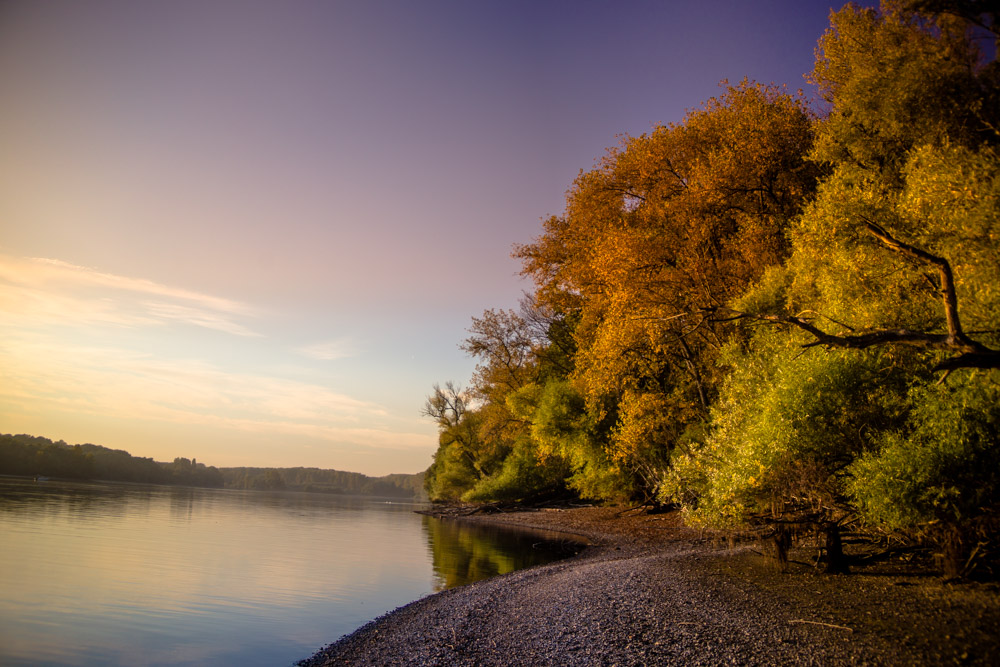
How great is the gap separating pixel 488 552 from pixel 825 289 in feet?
63.6

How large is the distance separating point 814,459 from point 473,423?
52272 millimetres

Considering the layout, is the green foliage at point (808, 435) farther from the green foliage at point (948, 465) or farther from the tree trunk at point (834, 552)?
the green foliage at point (948, 465)

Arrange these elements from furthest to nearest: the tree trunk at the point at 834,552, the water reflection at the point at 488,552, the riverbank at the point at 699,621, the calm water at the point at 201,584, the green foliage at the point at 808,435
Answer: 1. the water reflection at the point at 488,552
2. the calm water at the point at 201,584
3. the tree trunk at the point at 834,552
4. the green foliage at the point at 808,435
5. the riverbank at the point at 699,621

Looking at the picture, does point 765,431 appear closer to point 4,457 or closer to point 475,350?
point 475,350

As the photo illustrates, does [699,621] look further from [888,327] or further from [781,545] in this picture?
[888,327]

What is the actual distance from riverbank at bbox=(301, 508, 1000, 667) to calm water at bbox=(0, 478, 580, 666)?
9.07ft

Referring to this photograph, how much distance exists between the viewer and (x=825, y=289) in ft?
44.7

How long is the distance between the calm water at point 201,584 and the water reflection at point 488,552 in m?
0.09

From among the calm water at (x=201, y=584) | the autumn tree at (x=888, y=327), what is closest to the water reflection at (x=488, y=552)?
the calm water at (x=201, y=584)

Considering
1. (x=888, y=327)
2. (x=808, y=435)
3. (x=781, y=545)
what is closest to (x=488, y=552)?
(x=781, y=545)

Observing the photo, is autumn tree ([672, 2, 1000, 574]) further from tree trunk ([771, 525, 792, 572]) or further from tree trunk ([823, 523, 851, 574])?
tree trunk ([771, 525, 792, 572])

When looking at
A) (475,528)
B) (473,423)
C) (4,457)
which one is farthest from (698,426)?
(4,457)

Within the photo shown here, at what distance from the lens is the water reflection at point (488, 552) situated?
70.4ft

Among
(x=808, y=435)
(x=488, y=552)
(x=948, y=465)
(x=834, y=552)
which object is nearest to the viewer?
(x=948, y=465)
